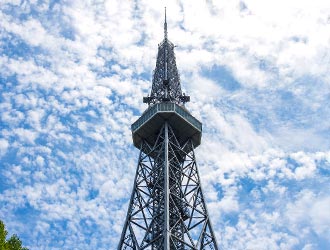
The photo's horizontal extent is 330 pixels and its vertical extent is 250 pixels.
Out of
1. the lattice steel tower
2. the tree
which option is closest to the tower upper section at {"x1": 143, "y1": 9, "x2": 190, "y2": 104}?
the lattice steel tower

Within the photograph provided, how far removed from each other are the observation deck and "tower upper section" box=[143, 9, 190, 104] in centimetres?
510

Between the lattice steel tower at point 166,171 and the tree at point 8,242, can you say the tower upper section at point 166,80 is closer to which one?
the lattice steel tower at point 166,171

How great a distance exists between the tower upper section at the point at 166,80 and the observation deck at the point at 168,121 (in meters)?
5.10

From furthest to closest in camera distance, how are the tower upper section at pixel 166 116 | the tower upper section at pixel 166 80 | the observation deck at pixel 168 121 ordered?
the tower upper section at pixel 166 80
the tower upper section at pixel 166 116
the observation deck at pixel 168 121

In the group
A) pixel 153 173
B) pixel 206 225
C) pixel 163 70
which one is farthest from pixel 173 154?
pixel 163 70

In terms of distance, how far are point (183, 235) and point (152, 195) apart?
299 inches

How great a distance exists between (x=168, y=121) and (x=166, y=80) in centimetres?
1007

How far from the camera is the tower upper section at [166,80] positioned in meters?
→ 72.9

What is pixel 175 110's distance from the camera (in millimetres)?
66438

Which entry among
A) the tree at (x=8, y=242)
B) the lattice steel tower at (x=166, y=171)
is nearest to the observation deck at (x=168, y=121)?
the lattice steel tower at (x=166, y=171)

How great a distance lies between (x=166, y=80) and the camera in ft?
247

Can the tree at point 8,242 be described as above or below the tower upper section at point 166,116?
below

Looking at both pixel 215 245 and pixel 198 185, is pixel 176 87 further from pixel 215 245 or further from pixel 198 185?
pixel 215 245

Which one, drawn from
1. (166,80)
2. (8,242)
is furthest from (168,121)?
(8,242)
